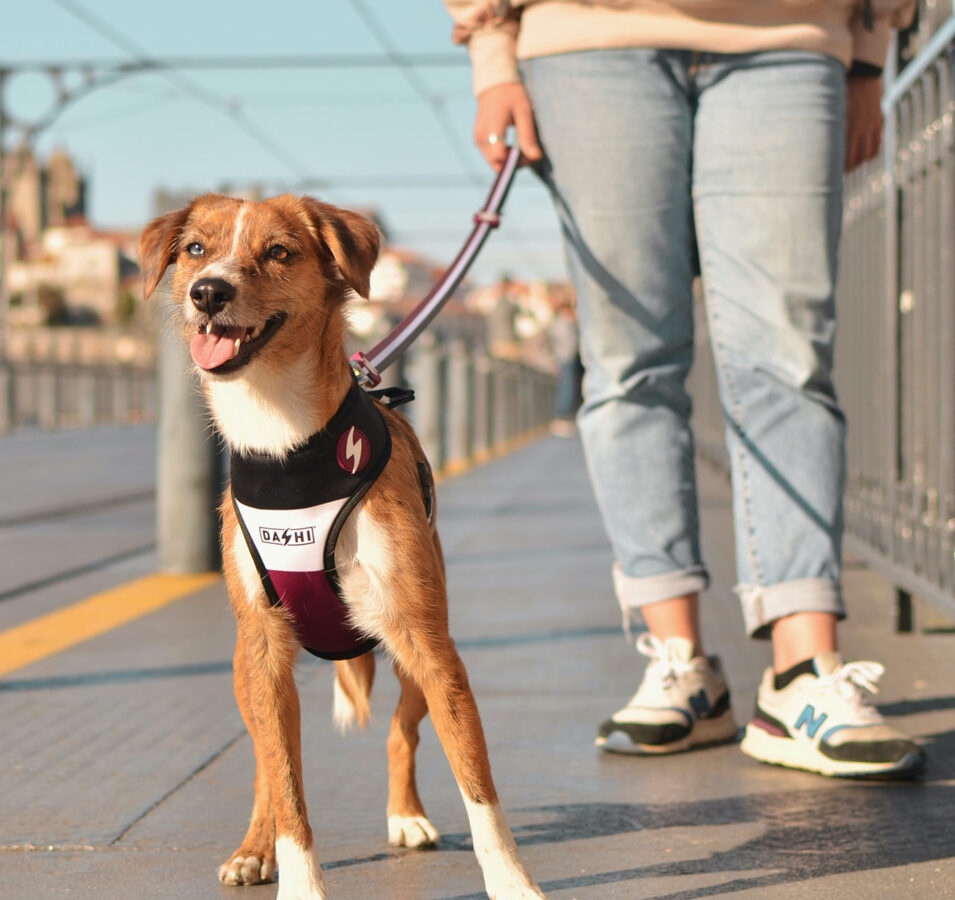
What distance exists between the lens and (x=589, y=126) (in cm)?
340

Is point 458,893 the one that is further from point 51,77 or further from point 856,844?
point 51,77

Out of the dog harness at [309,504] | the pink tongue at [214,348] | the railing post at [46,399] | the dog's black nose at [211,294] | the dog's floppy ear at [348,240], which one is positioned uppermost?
the dog's floppy ear at [348,240]

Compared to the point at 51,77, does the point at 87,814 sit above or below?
below

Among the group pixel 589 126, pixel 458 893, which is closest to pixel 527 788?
pixel 458 893

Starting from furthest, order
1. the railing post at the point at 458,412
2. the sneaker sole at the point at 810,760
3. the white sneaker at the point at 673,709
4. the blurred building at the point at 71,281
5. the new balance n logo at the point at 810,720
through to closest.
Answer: the blurred building at the point at 71,281, the railing post at the point at 458,412, the white sneaker at the point at 673,709, the new balance n logo at the point at 810,720, the sneaker sole at the point at 810,760

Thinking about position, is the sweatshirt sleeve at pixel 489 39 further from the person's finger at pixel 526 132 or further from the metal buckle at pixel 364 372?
the metal buckle at pixel 364 372

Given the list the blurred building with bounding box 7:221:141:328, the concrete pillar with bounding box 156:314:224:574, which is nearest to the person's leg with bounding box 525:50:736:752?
the concrete pillar with bounding box 156:314:224:574

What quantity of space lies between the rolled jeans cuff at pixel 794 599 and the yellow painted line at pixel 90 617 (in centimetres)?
221

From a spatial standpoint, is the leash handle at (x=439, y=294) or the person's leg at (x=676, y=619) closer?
the leash handle at (x=439, y=294)

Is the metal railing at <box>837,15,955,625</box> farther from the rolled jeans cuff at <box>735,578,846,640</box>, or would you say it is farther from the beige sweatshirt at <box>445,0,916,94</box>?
the rolled jeans cuff at <box>735,578,846,640</box>

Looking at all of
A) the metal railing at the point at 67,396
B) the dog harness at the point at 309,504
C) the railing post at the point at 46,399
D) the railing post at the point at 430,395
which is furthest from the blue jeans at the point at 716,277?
the railing post at the point at 46,399

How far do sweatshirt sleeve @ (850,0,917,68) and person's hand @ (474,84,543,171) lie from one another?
32.1 inches

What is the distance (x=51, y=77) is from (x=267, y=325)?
2501 cm

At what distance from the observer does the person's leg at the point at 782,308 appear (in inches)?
131
